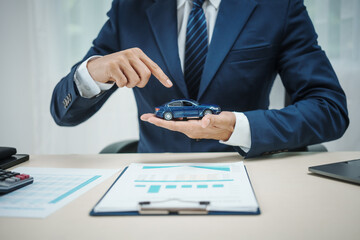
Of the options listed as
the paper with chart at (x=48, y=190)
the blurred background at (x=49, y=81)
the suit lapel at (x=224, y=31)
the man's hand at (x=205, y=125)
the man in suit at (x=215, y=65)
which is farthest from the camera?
the blurred background at (x=49, y=81)

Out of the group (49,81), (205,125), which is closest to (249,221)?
(205,125)

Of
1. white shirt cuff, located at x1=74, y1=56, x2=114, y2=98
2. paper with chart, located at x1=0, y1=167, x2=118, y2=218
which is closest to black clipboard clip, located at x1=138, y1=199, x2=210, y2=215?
paper with chart, located at x1=0, y1=167, x2=118, y2=218

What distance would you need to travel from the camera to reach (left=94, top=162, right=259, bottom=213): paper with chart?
57 centimetres

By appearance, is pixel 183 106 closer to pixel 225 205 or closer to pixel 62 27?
pixel 225 205

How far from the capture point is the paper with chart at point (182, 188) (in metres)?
0.57

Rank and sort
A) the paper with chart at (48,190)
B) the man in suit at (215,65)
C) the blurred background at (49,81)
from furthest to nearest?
the blurred background at (49,81)
the man in suit at (215,65)
the paper with chart at (48,190)

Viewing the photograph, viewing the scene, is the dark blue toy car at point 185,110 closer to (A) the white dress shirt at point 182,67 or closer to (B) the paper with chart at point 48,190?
(A) the white dress shirt at point 182,67

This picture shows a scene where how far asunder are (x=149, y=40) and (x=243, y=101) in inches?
22.0

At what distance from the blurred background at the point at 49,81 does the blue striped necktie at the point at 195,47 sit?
3.79ft

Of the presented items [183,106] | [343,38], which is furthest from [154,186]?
[343,38]

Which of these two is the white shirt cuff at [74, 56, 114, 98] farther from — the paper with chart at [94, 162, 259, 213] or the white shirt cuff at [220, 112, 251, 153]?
the white shirt cuff at [220, 112, 251, 153]

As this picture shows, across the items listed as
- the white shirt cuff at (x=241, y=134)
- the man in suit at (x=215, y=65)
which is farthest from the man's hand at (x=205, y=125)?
the man in suit at (x=215, y=65)

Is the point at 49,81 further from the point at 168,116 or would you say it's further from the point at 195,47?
the point at 168,116

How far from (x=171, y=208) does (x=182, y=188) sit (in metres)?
0.11
